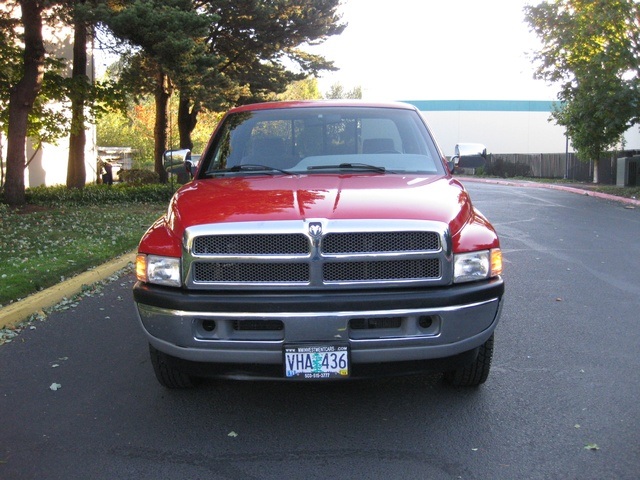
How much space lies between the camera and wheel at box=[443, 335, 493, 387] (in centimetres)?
421

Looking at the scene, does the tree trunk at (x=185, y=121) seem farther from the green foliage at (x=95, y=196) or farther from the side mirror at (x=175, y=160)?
the side mirror at (x=175, y=160)

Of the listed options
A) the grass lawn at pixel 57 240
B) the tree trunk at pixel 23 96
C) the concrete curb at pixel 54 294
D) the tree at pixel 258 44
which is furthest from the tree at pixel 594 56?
the concrete curb at pixel 54 294

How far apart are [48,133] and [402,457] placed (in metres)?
21.3

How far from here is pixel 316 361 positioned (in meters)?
3.62

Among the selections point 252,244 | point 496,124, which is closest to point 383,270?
point 252,244

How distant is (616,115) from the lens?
71.6 feet

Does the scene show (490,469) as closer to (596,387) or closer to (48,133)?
(596,387)

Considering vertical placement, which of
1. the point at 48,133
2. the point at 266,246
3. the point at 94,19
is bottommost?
the point at 266,246

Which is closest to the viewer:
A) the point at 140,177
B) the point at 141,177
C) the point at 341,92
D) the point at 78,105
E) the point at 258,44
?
the point at 78,105

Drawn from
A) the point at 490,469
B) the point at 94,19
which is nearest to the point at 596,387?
the point at 490,469

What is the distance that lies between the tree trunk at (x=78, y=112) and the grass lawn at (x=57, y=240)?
13.8 feet

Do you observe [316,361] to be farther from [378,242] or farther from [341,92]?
[341,92]

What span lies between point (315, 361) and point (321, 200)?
3.13 feet

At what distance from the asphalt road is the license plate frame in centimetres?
40
